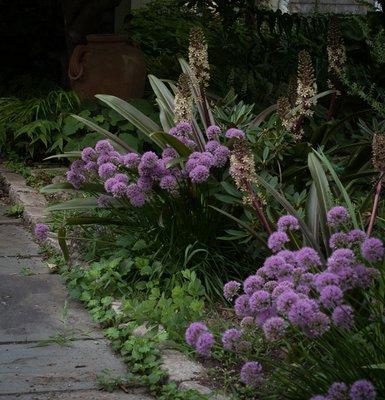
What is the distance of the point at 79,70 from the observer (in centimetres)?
843

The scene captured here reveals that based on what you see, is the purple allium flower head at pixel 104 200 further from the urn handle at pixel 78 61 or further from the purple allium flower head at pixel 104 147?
the urn handle at pixel 78 61

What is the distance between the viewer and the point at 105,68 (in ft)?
27.4

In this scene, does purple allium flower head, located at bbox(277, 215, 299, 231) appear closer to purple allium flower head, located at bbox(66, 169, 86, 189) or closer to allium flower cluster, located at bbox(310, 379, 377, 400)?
allium flower cluster, located at bbox(310, 379, 377, 400)

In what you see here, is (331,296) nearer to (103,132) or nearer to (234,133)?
(234,133)

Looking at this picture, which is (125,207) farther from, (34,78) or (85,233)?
(34,78)

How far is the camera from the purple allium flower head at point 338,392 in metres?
2.76

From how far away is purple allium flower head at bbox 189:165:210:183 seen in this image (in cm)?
457

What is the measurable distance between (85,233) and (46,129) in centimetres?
245

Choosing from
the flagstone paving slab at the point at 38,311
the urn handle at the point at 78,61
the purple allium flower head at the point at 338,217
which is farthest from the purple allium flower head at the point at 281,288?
the urn handle at the point at 78,61

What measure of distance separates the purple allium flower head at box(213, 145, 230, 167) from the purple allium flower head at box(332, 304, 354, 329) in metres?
2.04

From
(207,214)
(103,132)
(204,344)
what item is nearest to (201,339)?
(204,344)

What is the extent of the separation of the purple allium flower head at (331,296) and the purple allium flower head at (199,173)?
1858 mm

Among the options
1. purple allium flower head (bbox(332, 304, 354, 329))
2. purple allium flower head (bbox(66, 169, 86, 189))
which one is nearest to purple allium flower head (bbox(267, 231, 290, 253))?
purple allium flower head (bbox(332, 304, 354, 329))

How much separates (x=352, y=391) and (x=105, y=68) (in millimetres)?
6047
